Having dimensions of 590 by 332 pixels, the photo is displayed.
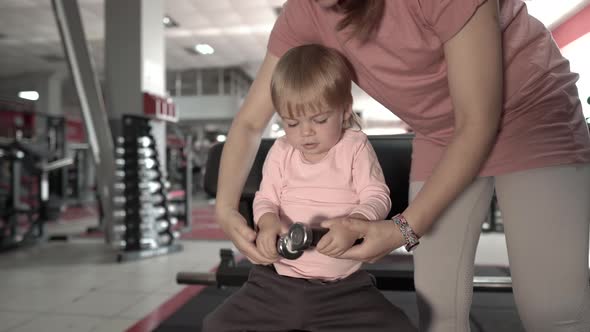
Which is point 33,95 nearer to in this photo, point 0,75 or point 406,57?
point 0,75

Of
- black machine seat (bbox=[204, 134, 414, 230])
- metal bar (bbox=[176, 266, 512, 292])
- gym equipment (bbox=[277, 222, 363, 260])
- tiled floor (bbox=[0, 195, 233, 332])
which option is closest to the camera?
gym equipment (bbox=[277, 222, 363, 260])

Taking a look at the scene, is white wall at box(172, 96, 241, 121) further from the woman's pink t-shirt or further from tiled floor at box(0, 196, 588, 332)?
the woman's pink t-shirt

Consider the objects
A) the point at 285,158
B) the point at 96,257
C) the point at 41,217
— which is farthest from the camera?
the point at 41,217

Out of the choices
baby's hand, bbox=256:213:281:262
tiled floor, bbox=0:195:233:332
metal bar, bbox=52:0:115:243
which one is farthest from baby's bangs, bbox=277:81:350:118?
metal bar, bbox=52:0:115:243

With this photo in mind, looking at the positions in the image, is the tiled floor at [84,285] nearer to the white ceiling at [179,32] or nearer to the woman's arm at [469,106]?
the woman's arm at [469,106]

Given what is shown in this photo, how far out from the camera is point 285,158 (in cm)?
100

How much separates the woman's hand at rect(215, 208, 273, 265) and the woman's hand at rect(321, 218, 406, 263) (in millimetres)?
165

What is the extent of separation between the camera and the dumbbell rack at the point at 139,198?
131 inches

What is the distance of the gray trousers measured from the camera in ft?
2.58

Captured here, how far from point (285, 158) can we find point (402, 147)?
0.40 m

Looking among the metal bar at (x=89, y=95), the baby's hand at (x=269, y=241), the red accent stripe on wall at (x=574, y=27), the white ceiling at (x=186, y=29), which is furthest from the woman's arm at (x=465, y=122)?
the white ceiling at (x=186, y=29)

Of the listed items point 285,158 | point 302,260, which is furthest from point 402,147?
point 302,260

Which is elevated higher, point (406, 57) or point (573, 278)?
point (406, 57)

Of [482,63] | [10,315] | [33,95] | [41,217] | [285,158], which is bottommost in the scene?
[10,315]
